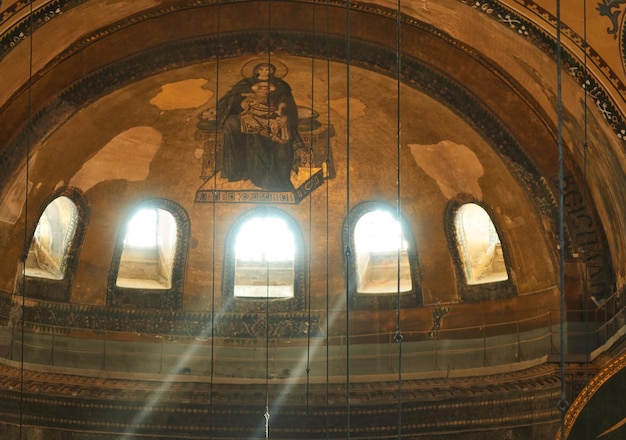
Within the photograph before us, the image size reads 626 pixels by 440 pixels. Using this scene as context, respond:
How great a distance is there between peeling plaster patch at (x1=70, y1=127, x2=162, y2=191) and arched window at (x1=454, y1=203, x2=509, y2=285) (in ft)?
14.0

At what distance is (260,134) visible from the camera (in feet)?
68.9

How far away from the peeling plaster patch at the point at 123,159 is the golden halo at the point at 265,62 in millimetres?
1526

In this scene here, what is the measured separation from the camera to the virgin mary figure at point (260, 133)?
20578 millimetres

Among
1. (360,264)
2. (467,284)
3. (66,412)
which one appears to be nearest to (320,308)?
(360,264)

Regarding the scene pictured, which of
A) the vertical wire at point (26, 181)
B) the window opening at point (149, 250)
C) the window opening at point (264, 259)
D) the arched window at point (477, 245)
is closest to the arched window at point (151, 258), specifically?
the window opening at point (149, 250)

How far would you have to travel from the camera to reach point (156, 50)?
19.2m

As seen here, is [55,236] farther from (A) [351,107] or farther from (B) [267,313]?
(A) [351,107]

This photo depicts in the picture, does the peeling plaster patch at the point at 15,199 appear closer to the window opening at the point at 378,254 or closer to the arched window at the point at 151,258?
the arched window at the point at 151,258

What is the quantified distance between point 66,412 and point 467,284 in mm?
5626

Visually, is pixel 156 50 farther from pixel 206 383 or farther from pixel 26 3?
pixel 206 383

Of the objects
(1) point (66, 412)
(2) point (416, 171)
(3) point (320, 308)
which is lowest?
(1) point (66, 412)

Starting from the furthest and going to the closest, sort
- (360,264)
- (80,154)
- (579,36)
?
(360,264) → (80,154) → (579,36)

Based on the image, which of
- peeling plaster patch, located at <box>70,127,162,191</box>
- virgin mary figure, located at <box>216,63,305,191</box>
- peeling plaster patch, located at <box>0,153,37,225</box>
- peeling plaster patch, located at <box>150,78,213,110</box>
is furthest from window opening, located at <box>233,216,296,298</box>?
peeling plaster patch, located at <box>0,153,37,225</box>

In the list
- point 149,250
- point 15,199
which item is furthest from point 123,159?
point 15,199
